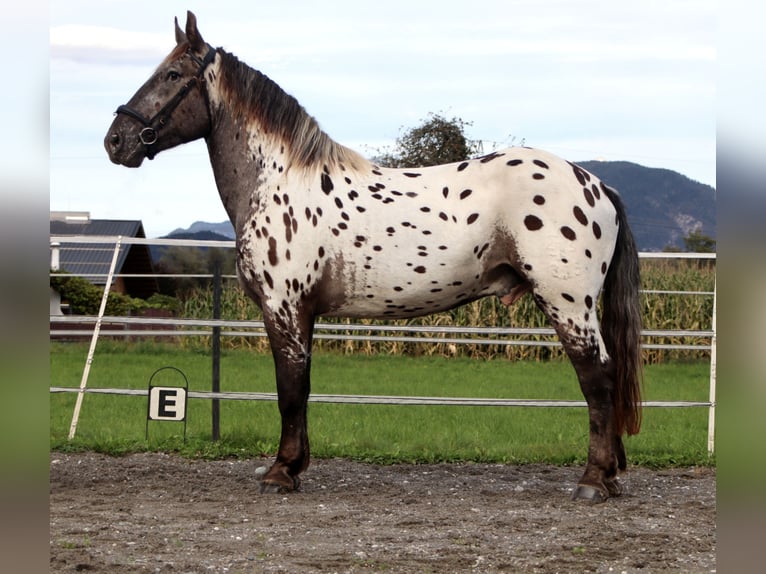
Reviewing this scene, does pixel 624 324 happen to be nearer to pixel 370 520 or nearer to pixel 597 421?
pixel 597 421

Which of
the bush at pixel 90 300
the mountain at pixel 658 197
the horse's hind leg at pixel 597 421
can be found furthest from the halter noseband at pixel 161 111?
the mountain at pixel 658 197

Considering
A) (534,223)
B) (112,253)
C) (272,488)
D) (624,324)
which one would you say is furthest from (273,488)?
(112,253)

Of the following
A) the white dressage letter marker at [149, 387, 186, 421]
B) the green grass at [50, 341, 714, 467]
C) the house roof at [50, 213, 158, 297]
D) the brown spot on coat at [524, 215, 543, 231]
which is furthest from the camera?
the house roof at [50, 213, 158, 297]

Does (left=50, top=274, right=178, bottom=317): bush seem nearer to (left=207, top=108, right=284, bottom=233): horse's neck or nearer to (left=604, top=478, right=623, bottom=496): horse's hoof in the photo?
(left=207, top=108, right=284, bottom=233): horse's neck

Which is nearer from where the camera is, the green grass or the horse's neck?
the horse's neck

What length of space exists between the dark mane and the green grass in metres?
2.41

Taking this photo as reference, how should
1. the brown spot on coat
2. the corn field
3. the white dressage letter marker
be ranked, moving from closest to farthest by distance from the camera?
the brown spot on coat, the white dressage letter marker, the corn field

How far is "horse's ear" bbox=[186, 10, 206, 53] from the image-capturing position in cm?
516

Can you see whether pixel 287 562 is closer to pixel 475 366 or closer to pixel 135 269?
pixel 475 366

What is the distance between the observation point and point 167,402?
6.28 m

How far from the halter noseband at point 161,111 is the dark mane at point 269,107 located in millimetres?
117

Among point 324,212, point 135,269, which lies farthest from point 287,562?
point 135,269

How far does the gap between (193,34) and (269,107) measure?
64 cm

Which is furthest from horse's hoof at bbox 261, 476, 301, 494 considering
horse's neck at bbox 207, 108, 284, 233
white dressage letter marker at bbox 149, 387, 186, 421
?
horse's neck at bbox 207, 108, 284, 233
